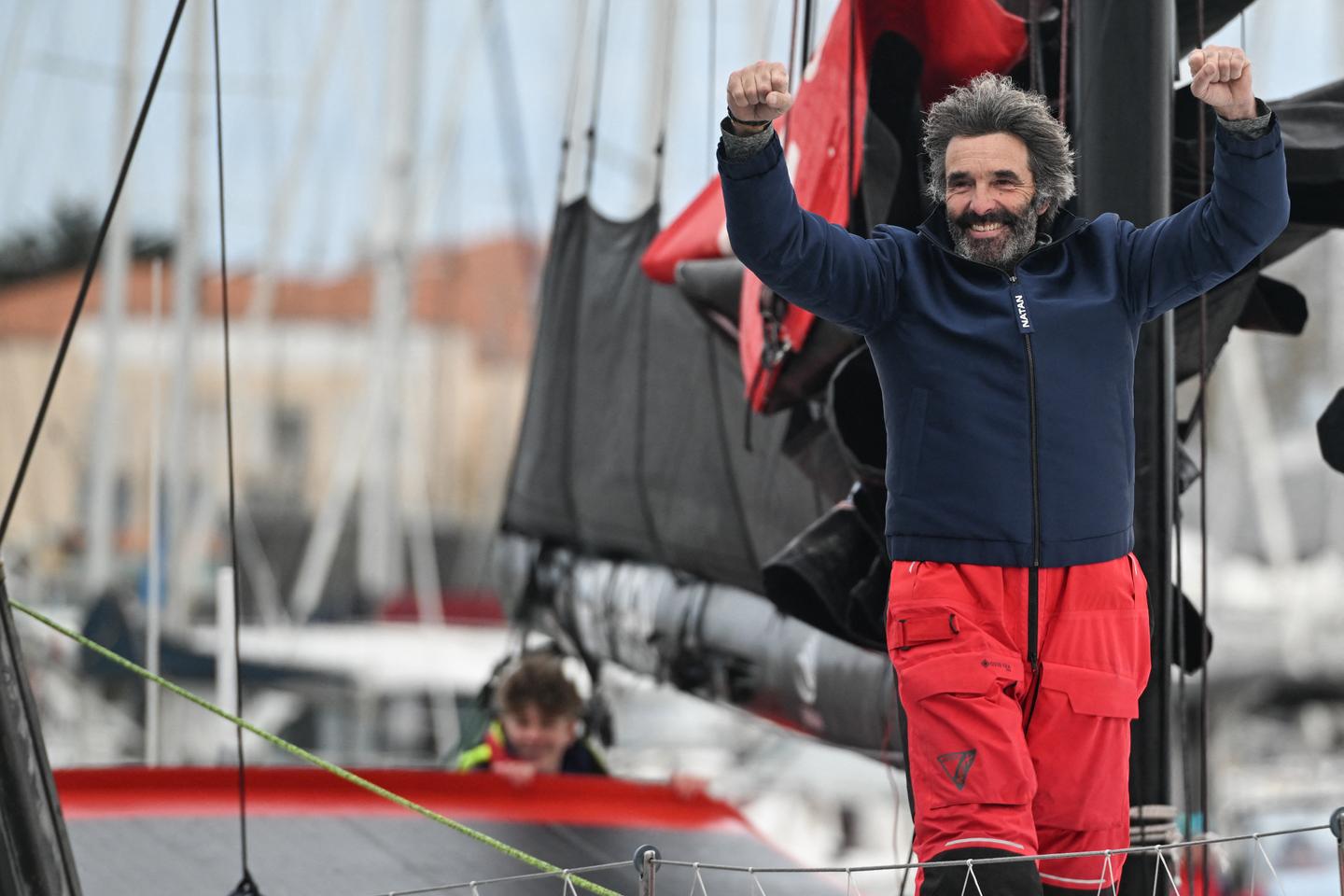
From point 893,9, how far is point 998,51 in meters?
0.15

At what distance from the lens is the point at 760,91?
156 cm

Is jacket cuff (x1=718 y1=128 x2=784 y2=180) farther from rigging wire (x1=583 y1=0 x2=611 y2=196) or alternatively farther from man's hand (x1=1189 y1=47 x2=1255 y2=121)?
rigging wire (x1=583 y1=0 x2=611 y2=196)

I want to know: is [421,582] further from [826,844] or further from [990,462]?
[990,462]

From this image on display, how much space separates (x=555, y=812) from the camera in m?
3.58

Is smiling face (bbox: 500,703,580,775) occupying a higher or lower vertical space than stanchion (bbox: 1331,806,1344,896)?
lower

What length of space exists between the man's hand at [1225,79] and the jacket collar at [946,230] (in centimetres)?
21

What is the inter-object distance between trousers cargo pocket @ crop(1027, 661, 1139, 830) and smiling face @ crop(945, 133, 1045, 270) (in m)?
0.41

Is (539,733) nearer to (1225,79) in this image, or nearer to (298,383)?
(1225,79)

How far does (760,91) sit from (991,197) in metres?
0.30

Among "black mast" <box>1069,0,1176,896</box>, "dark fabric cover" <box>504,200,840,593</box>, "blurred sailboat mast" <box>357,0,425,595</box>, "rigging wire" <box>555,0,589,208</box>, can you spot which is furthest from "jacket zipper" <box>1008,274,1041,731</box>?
"blurred sailboat mast" <box>357,0,425,595</box>

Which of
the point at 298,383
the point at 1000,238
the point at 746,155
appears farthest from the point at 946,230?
the point at 298,383

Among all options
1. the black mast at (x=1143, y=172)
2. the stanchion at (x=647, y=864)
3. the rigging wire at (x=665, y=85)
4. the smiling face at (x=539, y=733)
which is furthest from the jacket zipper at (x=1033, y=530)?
the rigging wire at (x=665, y=85)

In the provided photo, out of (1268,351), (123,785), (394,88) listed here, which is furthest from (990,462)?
(1268,351)

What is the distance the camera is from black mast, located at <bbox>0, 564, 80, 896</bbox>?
1636mm
